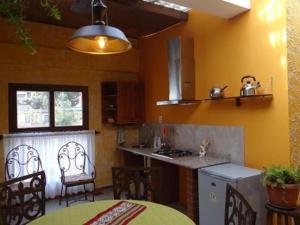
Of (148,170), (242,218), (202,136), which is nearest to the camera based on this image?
(242,218)

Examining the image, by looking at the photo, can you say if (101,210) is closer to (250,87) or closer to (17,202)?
(17,202)

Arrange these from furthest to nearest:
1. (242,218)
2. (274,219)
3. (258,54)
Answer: (258,54) < (274,219) < (242,218)

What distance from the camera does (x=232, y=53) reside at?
3.18m

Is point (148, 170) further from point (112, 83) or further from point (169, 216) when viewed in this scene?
point (112, 83)

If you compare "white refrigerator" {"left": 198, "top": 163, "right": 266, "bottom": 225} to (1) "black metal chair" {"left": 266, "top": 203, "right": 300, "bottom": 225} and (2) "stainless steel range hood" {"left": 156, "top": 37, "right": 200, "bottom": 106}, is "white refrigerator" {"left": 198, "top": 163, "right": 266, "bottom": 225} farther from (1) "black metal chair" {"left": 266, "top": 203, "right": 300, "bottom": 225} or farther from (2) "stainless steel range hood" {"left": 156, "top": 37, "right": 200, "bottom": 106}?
(2) "stainless steel range hood" {"left": 156, "top": 37, "right": 200, "bottom": 106}

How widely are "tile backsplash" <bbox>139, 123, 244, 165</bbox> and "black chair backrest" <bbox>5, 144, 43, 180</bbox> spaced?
187 cm

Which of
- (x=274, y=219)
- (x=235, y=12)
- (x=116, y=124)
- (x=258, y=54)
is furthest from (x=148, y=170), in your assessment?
(x=116, y=124)

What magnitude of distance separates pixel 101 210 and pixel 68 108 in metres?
2.81

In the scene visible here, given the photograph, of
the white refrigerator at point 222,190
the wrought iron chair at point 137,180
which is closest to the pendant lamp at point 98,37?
the wrought iron chair at point 137,180

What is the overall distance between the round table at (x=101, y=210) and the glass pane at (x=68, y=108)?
2590mm

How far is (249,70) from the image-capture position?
2.96 metres

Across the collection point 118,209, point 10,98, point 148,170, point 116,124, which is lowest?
point 118,209

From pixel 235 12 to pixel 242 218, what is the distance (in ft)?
8.05

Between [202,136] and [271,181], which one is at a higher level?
[202,136]
